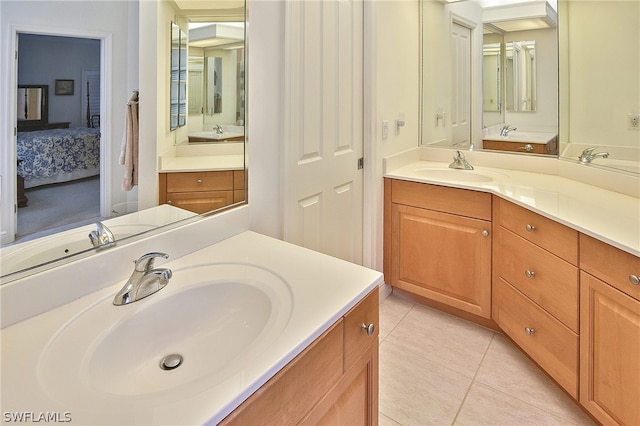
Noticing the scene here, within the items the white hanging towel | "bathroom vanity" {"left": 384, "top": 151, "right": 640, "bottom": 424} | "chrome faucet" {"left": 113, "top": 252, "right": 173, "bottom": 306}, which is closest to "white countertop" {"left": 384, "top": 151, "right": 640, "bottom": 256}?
"bathroom vanity" {"left": 384, "top": 151, "right": 640, "bottom": 424}

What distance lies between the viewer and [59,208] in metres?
0.92

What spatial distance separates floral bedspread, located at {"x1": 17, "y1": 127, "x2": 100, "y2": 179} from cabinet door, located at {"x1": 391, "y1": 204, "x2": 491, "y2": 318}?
5.90 feet

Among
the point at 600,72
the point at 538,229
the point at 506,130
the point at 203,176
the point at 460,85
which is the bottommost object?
the point at 538,229

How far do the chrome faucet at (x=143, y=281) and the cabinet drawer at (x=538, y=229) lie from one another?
1459 mm

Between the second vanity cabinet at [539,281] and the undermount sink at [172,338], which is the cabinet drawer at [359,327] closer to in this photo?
the undermount sink at [172,338]

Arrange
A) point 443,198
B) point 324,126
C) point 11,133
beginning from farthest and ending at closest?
point 443,198, point 324,126, point 11,133

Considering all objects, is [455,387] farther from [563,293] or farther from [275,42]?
[275,42]

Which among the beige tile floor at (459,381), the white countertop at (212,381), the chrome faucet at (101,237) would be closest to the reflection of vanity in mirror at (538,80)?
the beige tile floor at (459,381)

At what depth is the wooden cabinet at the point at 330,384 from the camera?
688mm

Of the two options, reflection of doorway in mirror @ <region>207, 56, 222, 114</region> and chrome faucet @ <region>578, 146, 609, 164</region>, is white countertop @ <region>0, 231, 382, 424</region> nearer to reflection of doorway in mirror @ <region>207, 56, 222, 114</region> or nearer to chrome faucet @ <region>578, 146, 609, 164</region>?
reflection of doorway in mirror @ <region>207, 56, 222, 114</region>

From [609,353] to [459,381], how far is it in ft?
2.07

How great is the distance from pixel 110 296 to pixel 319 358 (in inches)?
21.0

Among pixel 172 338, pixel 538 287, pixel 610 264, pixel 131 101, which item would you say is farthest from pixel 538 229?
pixel 131 101

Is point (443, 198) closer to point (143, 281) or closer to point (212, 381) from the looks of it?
point (143, 281)
